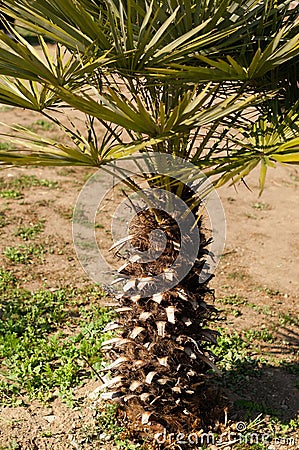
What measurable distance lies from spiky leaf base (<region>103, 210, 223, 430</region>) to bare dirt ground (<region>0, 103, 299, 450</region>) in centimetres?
41

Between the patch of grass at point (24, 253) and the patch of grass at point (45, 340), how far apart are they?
25 cm

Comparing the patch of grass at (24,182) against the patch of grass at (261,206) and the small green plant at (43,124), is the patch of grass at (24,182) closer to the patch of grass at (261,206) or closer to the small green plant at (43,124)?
the small green plant at (43,124)

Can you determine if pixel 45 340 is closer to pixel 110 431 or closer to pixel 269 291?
pixel 110 431

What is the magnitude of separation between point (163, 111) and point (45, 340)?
228 cm

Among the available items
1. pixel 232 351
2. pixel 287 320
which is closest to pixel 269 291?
pixel 287 320

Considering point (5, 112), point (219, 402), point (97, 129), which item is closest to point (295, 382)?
point (219, 402)

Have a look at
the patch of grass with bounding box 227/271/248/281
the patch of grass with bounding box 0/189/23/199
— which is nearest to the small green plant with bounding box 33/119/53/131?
the patch of grass with bounding box 0/189/23/199

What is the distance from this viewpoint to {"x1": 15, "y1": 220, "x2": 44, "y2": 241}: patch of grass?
215 inches

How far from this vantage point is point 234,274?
5145 mm

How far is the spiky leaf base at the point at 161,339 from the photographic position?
2711 mm

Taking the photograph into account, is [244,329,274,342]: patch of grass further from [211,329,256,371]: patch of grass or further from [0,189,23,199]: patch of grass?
[0,189,23,199]: patch of grass

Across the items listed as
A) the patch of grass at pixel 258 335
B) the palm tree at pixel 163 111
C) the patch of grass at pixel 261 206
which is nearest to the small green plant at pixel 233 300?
the patch of grass at pixel 258 335

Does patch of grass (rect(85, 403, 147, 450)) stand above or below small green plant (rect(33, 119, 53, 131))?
below

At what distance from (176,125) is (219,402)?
170 centimetres
